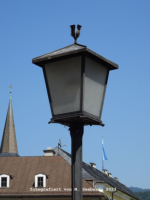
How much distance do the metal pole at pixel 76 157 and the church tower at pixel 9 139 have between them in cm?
6966

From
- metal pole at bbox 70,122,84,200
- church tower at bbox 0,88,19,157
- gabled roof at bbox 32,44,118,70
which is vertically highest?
church tower at bbox 0,88,19,157

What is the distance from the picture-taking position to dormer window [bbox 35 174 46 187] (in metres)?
39.3

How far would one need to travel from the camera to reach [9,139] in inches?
Result: 3002

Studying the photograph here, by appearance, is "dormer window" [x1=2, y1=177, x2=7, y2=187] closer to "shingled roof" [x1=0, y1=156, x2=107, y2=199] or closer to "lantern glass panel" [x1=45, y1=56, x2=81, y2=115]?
"shingled roof" [x1=0, y1=156, x2=107, y2=199]

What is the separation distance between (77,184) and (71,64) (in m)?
1.33

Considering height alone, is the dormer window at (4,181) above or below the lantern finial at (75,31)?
below

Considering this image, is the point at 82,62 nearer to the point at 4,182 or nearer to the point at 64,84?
the point at 64,84

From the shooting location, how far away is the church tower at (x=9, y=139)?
7494 cm

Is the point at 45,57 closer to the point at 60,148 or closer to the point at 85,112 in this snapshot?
the point at 85,112

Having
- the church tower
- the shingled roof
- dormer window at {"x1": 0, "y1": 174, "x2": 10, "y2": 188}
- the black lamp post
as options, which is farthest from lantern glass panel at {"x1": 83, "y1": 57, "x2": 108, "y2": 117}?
the church tower

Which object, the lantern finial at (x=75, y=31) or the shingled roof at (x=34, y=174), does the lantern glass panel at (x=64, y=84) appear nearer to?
the lantern finial at (x=75, y=31)

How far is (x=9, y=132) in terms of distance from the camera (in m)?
77.2

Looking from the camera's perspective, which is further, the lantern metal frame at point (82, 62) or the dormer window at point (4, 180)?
the dormer window at point (4, 180)

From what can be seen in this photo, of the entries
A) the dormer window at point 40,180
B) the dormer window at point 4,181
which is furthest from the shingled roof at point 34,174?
the dormer window at point 4,181
